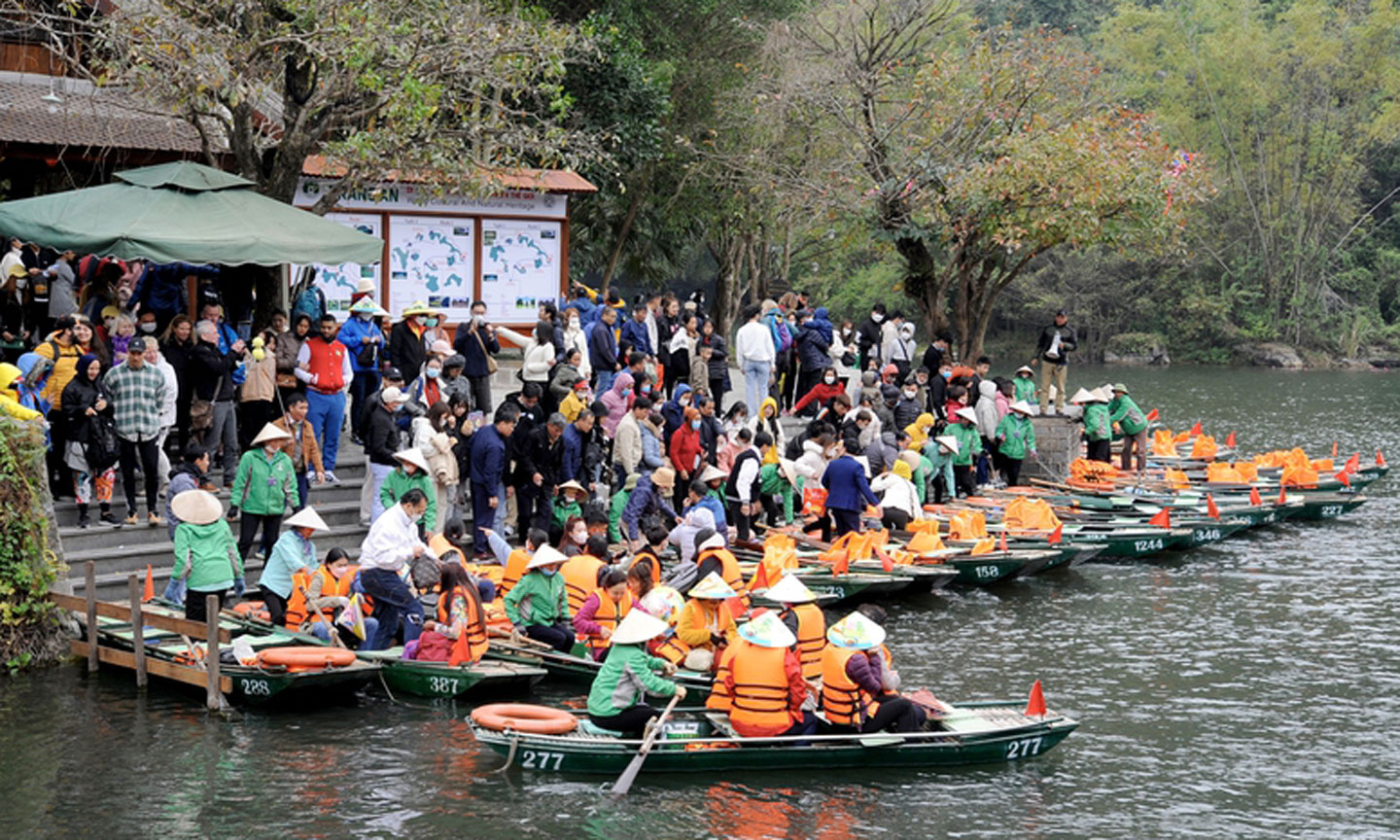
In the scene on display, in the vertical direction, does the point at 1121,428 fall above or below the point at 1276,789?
above

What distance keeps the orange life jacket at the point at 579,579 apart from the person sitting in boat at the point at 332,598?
1953mm

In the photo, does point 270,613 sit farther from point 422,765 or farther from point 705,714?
point 705,714

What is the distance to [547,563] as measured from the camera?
49.1 feet

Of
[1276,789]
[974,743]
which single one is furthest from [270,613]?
[1276,789]

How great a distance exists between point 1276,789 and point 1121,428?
1628 cm

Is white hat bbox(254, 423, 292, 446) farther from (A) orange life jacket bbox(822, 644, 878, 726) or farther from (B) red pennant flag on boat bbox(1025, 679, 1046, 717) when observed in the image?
(B) red pennant flag on boat bbox(1025, 679, 1046, 717)

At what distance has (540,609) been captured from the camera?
15148 millimetres

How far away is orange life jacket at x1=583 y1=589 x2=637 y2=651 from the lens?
1473cm

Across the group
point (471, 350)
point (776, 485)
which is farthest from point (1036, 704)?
point (471, 350)

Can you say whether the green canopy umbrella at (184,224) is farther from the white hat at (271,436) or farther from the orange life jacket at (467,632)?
the orange life jacket at (467,632)

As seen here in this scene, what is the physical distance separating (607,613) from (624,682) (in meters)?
2.39

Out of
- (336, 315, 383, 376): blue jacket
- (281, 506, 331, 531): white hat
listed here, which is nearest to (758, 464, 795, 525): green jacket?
(336, 315, 383, 376): blue jacket

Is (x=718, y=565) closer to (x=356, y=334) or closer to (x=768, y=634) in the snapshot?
(x=768, y=634)

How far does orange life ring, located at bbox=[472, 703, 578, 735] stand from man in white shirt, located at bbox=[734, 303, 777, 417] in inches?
454
